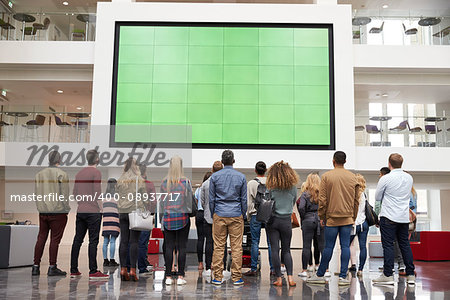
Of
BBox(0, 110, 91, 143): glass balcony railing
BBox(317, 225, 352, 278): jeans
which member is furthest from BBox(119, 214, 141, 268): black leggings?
BBox(0, 110, 91, 143): glass balcony railing

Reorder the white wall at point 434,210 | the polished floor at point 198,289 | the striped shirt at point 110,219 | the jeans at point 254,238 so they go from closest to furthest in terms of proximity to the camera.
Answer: the polished floor at point 198,289 < the jeans at point 254,238 < the striped shirt at point 110,219 < the white wall at point 434,210

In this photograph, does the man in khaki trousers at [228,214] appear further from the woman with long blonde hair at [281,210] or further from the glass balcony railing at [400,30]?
the glass balcony railing at [400,30]

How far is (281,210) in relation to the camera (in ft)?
17.2

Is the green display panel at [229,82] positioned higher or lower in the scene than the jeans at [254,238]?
higher

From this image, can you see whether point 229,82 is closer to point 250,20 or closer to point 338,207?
point 250,20

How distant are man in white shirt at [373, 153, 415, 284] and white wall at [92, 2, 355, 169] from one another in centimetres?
648

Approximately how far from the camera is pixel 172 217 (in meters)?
5.23

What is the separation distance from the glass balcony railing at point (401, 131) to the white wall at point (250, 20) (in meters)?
1.08

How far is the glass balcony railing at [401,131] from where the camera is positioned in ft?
42.1

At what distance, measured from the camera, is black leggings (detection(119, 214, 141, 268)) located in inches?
209

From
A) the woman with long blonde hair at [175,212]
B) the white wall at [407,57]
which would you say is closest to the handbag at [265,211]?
the woman with long blonde hair at [175,212]

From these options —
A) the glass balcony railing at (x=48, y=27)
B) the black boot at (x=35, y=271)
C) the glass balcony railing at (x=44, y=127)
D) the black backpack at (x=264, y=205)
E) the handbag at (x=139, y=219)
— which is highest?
the glass balcony railing at (x=48, y=27)

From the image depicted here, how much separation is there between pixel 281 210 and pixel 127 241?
1.91 metres

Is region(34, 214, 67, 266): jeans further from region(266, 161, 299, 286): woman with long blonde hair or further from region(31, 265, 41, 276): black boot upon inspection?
region(266, 161, 299, 286): woman with long blonde hair
